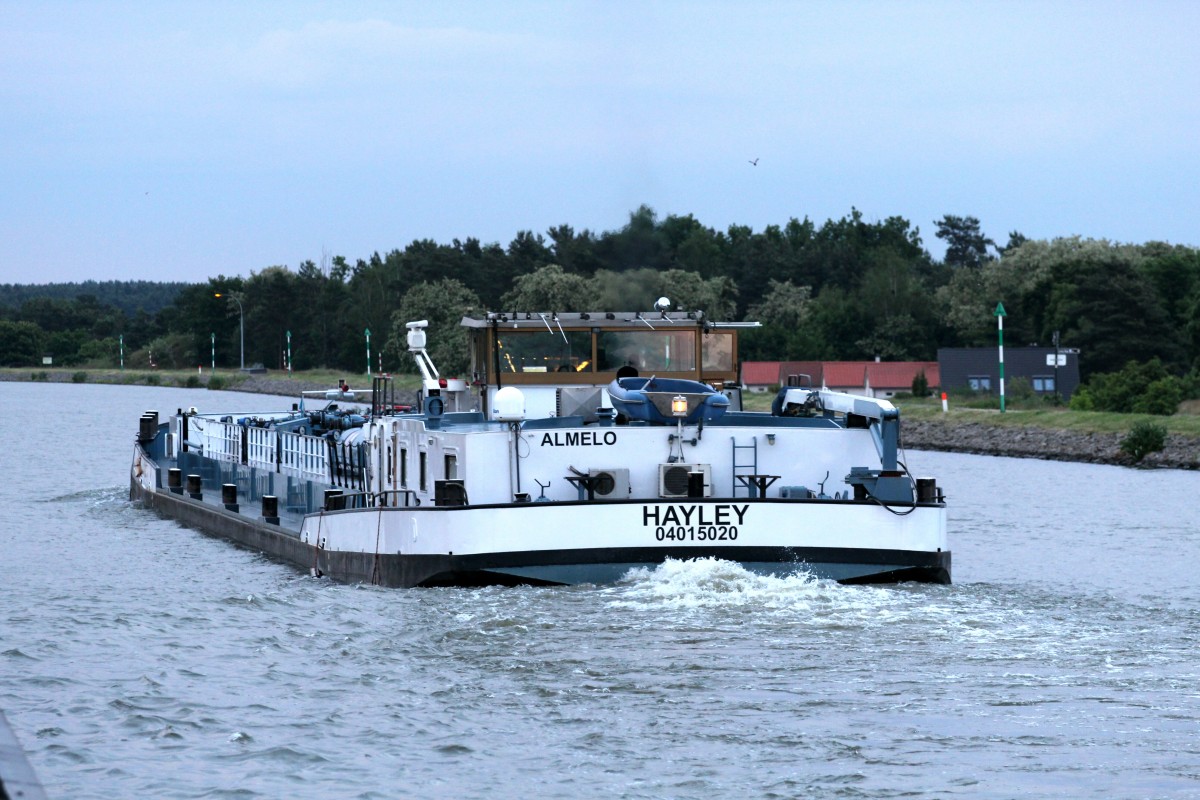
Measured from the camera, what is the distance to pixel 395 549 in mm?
21953

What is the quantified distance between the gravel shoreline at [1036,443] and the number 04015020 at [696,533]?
38503mm

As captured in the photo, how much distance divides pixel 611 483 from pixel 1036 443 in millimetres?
47321

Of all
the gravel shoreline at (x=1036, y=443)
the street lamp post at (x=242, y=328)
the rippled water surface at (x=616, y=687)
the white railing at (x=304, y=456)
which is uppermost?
the street lamp post at (x=242, y=328)

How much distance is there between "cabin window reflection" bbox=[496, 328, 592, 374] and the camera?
2455 cm

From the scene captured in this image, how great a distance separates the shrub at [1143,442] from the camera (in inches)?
2267

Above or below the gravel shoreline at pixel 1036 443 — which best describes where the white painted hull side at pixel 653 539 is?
above

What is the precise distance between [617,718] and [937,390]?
85399 millimetres

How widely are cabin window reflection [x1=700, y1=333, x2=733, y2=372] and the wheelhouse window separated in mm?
1821

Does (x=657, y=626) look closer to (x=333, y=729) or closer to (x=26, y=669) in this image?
(x=333, y=729)

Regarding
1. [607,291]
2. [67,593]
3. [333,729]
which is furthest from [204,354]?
[333,729]

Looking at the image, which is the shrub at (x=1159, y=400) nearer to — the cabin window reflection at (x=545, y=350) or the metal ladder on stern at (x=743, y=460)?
the cabin window reflection at (x=545, y=350)

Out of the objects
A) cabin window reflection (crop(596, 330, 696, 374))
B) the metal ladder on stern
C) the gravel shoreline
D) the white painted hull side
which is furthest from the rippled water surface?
the gravel shoreline

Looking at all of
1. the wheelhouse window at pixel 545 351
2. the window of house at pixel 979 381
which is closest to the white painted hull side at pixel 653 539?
the wheelhouse window at pixel 545 351

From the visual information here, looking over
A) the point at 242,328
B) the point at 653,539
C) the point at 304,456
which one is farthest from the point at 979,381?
the point at 242,328
